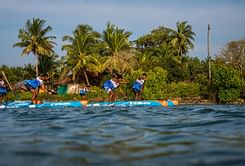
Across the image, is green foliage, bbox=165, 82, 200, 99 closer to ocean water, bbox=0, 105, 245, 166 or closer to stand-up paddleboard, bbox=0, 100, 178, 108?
stand-up paddleboard, bbox=0, 100, 178, 108

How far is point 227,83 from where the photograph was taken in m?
30.8

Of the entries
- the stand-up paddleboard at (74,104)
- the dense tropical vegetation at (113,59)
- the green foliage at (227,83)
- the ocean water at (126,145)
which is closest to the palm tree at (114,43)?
the dense tropical vegetation at (113,59)

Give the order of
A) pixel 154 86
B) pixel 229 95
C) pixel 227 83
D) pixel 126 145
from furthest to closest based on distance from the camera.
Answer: pixel 154 86 → pixel 229 95 → pixel 227 83 → pixel 126 145

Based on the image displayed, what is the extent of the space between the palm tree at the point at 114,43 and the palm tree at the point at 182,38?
1149 cm

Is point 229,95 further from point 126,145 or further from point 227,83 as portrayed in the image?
point 126,145

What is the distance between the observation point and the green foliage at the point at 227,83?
1214 inches

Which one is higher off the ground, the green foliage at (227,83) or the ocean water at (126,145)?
the green foliage at (227,83)

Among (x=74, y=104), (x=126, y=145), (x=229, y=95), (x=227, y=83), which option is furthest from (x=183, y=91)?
(x=126, y=145)

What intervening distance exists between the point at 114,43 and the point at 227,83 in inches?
640

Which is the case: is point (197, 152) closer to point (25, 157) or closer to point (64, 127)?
point (25, 157)

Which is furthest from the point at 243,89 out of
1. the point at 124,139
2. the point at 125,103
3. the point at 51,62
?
the point at 124,139

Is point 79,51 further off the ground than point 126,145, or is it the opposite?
point 79,51

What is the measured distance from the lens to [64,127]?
18.1ft

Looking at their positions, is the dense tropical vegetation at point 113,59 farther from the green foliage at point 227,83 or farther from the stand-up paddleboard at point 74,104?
the stand-up paddleboard at point 74,104
